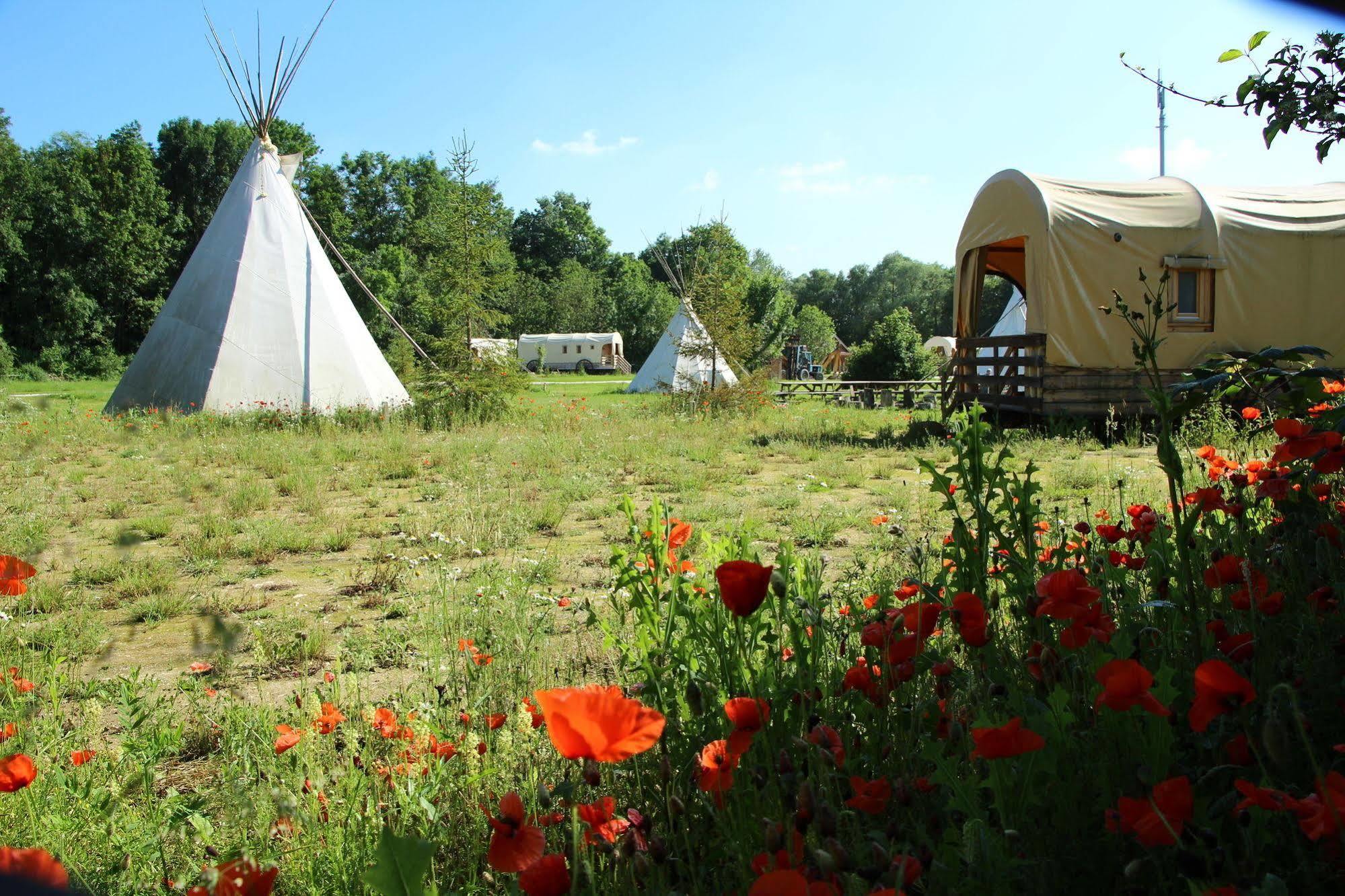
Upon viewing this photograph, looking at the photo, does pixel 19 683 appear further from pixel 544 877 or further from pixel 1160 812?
pixel 1160 812

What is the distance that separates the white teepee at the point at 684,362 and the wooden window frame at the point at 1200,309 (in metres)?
7.50

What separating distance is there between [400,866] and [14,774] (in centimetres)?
82

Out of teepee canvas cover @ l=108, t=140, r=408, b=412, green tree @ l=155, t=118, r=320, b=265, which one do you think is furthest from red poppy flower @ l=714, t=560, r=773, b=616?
green tree @ l=155, t=118, r=320, b=265

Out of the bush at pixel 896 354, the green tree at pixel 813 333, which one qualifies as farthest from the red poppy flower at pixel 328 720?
the green tree at pixel 813 333

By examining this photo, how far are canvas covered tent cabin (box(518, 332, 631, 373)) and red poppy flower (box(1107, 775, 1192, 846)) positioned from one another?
48.6 m

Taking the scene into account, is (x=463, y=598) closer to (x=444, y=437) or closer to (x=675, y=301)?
(x=444, y=437)

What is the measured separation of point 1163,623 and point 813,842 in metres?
1.23

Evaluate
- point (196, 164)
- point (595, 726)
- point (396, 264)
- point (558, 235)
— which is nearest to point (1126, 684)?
point (595, 726)

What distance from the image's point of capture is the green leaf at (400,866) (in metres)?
0.80

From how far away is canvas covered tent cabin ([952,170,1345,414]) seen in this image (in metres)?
10.3

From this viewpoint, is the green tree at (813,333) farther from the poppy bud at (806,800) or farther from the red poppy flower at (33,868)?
the red poppy flower at (33,868)

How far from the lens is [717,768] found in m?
→ 1.23

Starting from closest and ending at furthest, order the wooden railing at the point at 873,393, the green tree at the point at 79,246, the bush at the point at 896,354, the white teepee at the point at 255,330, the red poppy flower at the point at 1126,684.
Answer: the red poppy flower at the point at 1126,684 → the green tree at the point at 79,246 → the white teepee at the point at 255,330 → the wooden railing at the point at 873,393 → the bush at the point at 896,354

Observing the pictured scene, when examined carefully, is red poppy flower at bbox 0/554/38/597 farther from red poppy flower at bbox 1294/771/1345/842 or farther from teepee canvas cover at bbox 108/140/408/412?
teepee canvas cover at bbox 108/140/408/412
